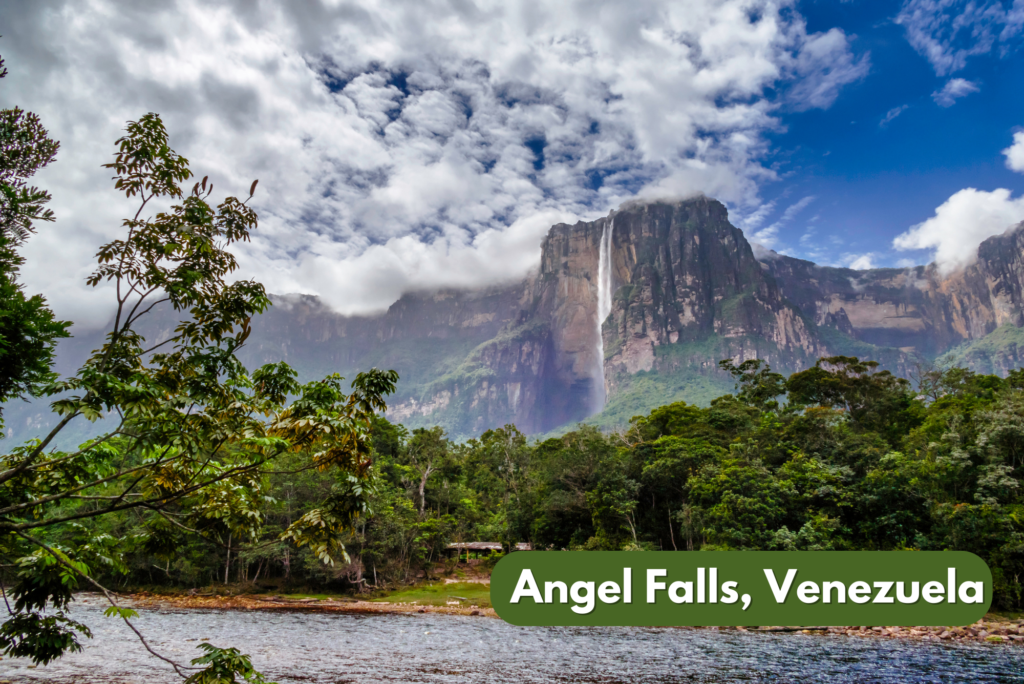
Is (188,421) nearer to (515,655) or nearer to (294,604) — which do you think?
(515,655)

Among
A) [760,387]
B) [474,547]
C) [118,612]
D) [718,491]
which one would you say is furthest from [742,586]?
[760,387]

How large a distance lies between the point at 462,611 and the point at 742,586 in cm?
2337

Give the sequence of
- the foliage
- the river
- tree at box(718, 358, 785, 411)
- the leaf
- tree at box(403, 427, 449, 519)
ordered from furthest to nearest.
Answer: tree at box(718, 358, 785, 411) < tree at box(403, 427, 449, 519) < the river < the foliage < the leaf

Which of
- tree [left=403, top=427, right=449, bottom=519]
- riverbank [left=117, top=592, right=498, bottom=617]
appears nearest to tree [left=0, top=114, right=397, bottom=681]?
riverbank [left=117, top=592, right=498, bottom=617]

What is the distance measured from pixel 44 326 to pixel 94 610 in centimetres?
3687

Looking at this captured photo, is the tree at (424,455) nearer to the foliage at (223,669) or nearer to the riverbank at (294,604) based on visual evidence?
the riverbank at (294,604)

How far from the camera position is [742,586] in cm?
1619

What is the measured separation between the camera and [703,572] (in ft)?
54.3

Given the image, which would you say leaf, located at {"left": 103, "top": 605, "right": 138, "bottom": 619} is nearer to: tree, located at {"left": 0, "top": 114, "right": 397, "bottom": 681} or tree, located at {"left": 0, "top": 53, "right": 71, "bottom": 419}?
tree, located at {"left": 0, "top": 114, "right": 397, "bottom": 681}

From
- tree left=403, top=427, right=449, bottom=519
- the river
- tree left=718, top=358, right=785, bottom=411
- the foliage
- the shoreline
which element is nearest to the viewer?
the foliage

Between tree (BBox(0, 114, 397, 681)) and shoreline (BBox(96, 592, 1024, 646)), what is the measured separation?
2716 centimetres

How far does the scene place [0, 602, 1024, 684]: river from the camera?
16062 mm

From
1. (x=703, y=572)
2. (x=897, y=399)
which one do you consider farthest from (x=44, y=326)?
(x=897, y=399)

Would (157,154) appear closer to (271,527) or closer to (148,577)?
(271,527)
